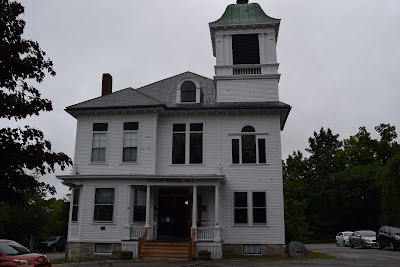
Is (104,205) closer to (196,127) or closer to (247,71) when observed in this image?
(196,127)

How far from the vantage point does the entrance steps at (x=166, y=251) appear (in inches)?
757

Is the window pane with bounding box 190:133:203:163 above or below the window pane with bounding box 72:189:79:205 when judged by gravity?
above

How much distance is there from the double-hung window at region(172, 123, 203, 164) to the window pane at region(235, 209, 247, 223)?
337 cm

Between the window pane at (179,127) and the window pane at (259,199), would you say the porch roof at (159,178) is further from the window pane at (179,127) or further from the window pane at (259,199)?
the window pane at (179,127)

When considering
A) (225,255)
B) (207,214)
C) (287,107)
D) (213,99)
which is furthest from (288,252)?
(213,99)

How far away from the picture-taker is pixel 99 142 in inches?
899

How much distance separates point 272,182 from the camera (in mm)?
21656

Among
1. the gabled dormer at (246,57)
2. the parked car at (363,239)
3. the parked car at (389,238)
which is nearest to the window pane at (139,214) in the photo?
the gabled dormer at (246,57)

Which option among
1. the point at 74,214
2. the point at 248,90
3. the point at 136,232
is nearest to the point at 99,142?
the point at 74,214

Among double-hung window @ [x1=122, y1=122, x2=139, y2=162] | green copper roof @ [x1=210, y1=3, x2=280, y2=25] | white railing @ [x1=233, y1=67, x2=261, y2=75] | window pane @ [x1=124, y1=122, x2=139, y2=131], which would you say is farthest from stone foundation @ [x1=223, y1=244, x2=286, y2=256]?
green copper roof @ [x1=210, y1=3, x2=280, y2=25]

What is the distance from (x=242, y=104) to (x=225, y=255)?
26.9 ft

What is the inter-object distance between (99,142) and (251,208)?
29.9 feet

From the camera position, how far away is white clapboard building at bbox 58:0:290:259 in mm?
20984

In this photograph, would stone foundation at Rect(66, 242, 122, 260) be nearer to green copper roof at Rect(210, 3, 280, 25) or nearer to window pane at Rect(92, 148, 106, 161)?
window pane at Rect(92, 148, 106, 161)
